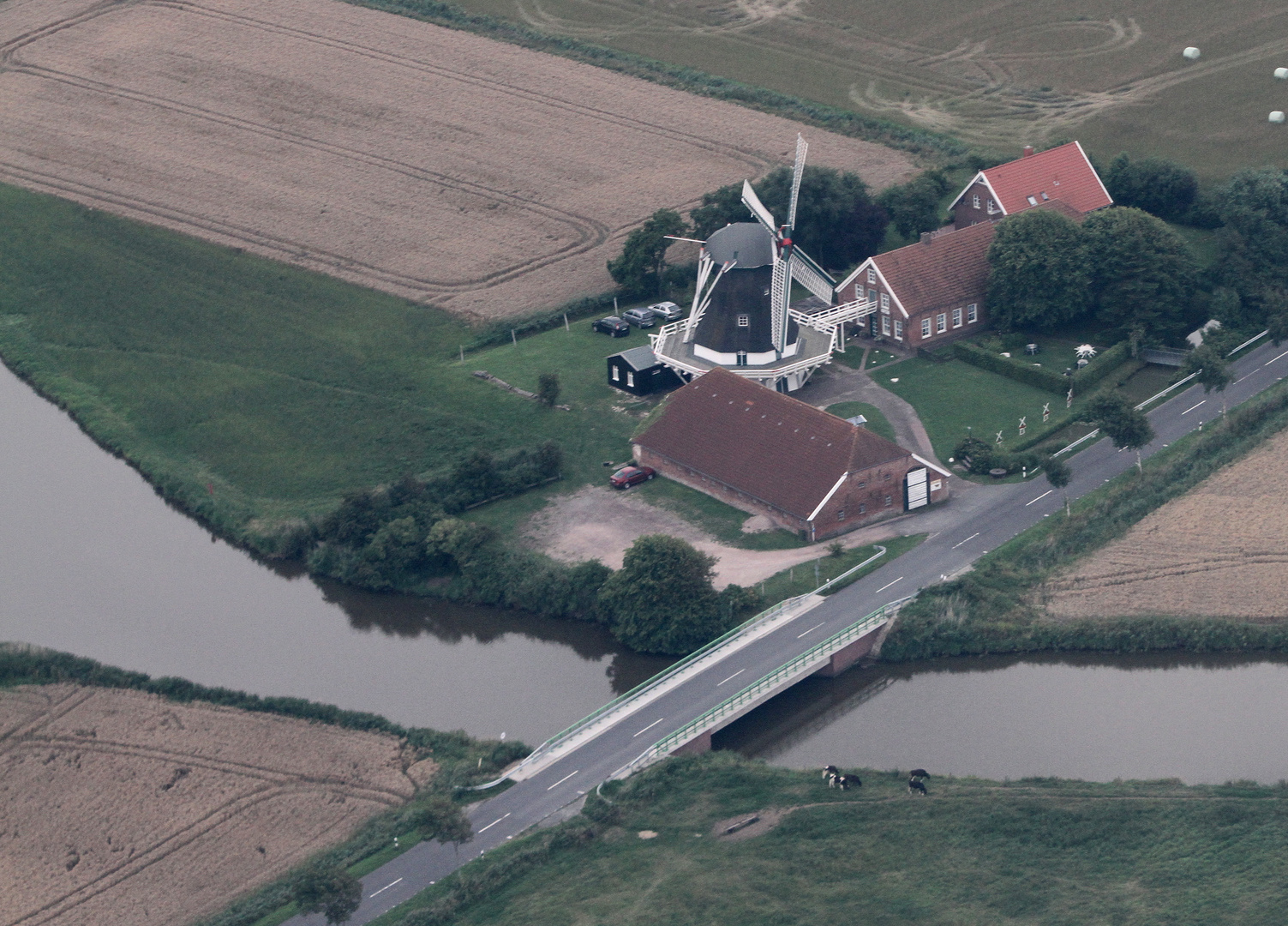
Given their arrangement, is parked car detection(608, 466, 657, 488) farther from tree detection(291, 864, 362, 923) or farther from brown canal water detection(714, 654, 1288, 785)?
tree detection(291, 864, 362, 923)

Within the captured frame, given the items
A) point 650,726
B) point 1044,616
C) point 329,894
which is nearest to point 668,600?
point 650,726

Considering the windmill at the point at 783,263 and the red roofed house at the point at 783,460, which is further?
the windmill at the point at 783,263

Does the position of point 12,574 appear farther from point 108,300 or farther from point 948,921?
point 948,921

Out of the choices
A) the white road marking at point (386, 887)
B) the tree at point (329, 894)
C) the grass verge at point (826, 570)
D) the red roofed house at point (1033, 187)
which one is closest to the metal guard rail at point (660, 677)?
the grass verge at point (826, 570)

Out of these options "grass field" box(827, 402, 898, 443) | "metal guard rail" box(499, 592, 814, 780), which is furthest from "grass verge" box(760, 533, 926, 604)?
"grass field" box(827, 402, 898, 443)

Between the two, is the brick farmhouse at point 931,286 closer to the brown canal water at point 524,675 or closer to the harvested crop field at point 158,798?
the brown canal water at point 524,675
